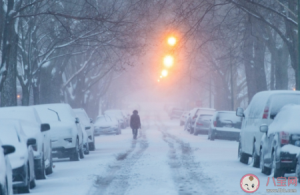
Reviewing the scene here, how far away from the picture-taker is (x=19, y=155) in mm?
12242

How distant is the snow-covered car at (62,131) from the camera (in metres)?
20.0

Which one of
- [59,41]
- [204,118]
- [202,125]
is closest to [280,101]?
[59,41]

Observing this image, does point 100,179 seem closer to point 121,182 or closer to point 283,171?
point 121,182

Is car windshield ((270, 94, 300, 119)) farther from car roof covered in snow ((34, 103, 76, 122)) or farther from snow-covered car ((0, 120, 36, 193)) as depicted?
car roof covered in snow ((34, 103, 76, 122))

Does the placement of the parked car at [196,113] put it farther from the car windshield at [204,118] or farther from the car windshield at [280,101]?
the car windshield at [280,101]

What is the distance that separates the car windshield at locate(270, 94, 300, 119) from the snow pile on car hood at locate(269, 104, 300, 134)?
0.66 metres

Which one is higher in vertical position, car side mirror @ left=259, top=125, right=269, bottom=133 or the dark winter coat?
car side mirror @ left=259, top=125, right=269, bottom=133

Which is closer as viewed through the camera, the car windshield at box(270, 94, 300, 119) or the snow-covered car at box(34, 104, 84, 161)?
the car windshield at box(270, 94, 300, 119)

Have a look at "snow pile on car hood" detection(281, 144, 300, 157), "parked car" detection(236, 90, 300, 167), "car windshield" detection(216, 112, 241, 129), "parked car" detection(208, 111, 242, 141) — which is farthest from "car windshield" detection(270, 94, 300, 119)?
"car windshield" detection(216, 112, 241, 129)

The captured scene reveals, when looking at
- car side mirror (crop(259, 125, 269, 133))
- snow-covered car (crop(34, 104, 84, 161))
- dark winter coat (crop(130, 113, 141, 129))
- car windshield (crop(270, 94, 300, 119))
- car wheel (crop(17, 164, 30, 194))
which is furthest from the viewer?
dark winter coat (crop(130, 113, 141, 129))

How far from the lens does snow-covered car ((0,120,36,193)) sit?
1218 centimetres

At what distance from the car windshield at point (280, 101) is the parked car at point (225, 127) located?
17.0 m

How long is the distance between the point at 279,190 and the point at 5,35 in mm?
12013

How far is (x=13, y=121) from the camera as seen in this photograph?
1321 cm
